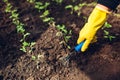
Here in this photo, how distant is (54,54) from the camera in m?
3.88

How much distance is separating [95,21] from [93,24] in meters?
0.05

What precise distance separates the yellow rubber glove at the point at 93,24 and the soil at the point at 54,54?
1.06 ft

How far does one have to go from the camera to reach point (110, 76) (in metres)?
3.55

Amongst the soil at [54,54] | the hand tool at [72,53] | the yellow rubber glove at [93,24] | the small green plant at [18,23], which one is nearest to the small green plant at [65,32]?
the soil at [54,54]

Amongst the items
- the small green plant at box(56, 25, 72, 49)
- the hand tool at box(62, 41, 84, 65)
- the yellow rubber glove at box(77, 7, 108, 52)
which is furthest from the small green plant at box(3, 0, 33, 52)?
the yellow rubber glove at box(77, 7, 108, 52)

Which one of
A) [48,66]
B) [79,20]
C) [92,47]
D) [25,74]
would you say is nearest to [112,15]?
[79,20]

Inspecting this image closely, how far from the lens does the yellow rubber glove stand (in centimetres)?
329

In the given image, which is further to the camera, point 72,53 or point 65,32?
point 65,32

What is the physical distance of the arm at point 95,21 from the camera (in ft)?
10.5

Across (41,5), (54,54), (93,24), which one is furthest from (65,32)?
(41,5)

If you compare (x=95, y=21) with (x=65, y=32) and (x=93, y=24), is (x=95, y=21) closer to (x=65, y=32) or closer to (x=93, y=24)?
(x=93, y=24)

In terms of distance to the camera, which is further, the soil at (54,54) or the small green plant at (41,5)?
the small green plant at (41,5)

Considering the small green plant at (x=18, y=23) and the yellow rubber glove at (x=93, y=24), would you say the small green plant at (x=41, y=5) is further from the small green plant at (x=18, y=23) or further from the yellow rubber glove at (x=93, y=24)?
the yellow rubber glove at (x=93, y=24)

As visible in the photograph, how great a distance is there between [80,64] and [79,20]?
0.97m
